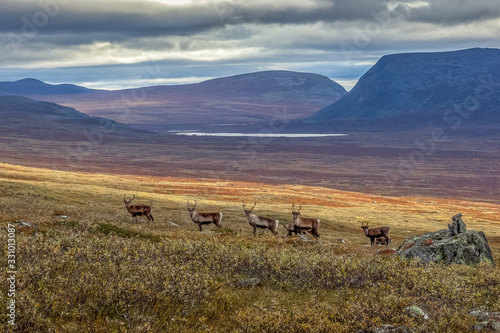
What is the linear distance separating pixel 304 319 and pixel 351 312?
1026 mm

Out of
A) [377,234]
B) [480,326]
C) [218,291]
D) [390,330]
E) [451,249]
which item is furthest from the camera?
[377,234]

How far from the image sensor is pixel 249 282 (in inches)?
479

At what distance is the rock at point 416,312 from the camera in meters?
9.61

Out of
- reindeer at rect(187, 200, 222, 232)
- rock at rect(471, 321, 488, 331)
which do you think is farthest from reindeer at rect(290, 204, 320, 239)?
rock at rect(471, 321, 488, 331)

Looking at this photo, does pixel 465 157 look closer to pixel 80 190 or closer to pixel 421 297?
pixel 80 190

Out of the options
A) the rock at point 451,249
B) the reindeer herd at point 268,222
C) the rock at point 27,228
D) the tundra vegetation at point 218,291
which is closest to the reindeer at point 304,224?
the reindeer herd at point 268,222

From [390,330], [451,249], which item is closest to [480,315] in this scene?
[390,330]

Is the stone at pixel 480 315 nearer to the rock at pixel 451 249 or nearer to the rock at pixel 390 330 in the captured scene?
the rock at pixel 390 330

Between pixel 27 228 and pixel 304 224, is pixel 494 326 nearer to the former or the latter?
pixel 27 228

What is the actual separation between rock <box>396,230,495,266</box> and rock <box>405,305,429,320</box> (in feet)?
34.1

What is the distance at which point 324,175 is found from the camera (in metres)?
138

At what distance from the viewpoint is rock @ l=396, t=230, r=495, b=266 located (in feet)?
67.4

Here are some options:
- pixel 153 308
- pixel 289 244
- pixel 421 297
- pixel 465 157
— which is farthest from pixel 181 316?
pixel 465 157

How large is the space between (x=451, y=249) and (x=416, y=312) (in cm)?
1226
